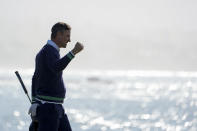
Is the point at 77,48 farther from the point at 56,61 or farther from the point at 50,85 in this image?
the point at 50,85

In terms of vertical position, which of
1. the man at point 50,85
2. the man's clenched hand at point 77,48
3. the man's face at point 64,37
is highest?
the man's face at point 64,37

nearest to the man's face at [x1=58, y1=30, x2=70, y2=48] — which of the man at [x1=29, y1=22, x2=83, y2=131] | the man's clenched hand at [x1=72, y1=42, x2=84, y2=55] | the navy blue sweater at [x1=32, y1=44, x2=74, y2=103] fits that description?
the man at [x1=29, y1=22, x2=83, y2=131]

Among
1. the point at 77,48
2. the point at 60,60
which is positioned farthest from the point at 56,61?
the point at 77,48

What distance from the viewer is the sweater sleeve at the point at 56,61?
26.8 feet

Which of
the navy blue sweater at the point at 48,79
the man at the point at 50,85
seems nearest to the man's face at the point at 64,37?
the man at the point at 50,85

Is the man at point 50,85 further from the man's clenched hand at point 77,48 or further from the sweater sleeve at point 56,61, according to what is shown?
the man's clenched hand at point 77,48

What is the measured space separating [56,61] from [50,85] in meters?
0.44

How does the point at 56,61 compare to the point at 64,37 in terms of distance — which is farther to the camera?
the point at 64,37

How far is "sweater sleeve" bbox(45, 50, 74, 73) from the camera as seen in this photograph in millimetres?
8172

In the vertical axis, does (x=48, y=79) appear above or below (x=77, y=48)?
below

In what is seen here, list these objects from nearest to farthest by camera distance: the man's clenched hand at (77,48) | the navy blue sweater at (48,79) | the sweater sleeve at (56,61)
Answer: the sweater sleeve at (56,61) → the man's clenched hand at (77,48) → the navy blue sweater at (48,79)

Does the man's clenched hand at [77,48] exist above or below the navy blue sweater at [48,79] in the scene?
above

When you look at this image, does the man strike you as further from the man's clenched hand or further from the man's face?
the man's clenched hand

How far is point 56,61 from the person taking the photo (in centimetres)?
831
